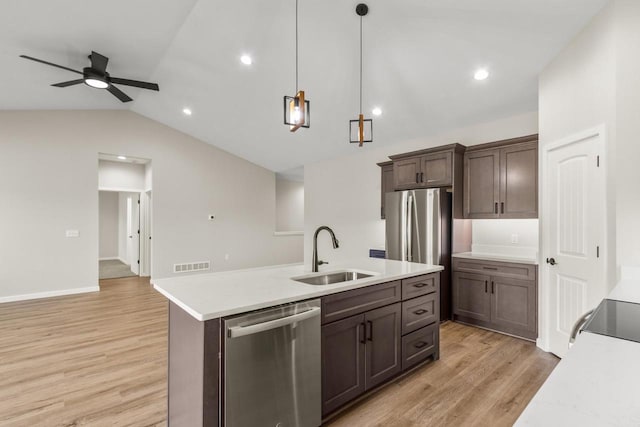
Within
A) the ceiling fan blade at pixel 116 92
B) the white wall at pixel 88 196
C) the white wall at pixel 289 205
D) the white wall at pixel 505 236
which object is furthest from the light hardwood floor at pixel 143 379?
the white wall at pixel 289 205

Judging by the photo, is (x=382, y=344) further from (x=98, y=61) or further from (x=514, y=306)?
(x=98, y=61)

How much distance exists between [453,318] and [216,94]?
4.88 meters

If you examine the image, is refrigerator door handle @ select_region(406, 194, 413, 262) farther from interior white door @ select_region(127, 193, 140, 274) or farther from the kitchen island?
interior white door @ select_region(127, 193, 140, 274)

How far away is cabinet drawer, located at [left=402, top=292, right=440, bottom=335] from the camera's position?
2.49 m

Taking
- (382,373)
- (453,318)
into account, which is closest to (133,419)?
(382,373)

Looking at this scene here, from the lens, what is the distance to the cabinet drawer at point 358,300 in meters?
1.93

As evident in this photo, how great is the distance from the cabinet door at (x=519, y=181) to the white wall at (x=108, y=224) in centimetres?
1095

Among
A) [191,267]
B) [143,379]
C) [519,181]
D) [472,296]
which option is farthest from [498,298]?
[191,267]

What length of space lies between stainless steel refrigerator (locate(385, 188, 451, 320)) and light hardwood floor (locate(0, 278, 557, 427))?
604 mm

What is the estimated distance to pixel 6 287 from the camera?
5070 millimetres

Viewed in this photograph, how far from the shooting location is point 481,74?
11.1ft

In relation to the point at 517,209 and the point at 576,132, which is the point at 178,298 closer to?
the point at 576,132

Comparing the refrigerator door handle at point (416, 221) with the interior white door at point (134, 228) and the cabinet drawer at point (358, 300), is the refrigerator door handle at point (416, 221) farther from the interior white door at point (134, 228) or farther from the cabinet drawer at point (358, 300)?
the interior white door at point (134, 228)

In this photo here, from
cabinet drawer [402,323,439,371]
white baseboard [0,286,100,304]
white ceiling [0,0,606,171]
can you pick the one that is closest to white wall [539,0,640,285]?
white ceiling [0,0,606,171]
